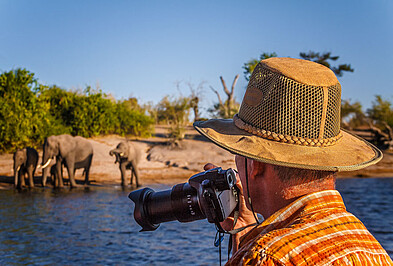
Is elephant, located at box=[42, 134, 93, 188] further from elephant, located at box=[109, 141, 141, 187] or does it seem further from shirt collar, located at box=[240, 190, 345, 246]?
shirt collar, located at box=[240, 190, 345, 246]

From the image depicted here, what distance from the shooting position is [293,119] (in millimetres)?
1677

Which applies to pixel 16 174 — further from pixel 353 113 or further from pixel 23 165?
pixel 353 113

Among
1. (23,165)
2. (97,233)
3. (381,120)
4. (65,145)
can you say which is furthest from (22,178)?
(381,120)

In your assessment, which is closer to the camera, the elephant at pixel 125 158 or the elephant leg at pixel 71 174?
the elephant leg at pixel 71 174

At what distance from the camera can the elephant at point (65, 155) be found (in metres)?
16.7

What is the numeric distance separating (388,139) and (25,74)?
19.5 m

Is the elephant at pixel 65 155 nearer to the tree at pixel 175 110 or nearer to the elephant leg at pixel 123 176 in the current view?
the elephant leg at pixel 123 176

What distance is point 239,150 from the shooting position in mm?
1655

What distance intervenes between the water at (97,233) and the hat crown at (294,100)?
6.03m

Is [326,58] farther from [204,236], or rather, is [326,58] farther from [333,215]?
[333,215]

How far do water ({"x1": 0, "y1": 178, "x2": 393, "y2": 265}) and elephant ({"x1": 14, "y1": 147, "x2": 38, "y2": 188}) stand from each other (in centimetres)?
120

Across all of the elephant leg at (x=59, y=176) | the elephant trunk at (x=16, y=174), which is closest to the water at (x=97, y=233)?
the elephant trunk at (x=16, y=174)

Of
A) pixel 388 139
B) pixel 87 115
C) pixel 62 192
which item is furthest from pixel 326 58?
pixel 62 192

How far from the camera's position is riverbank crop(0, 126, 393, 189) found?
18198 mm
